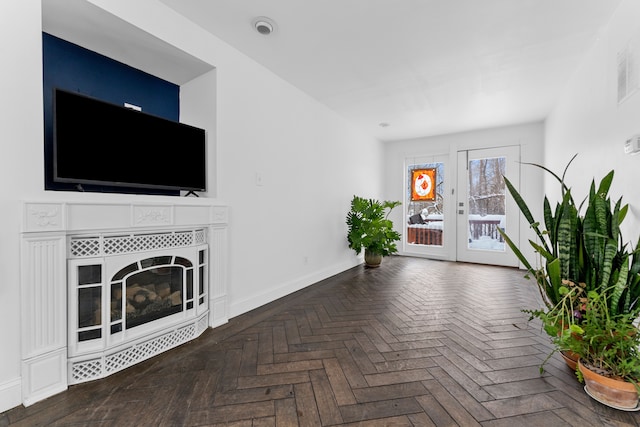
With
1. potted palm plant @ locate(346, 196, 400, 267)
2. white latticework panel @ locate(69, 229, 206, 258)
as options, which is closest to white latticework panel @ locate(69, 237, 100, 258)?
white latticework panel @ locate(69, 229, 206, 258)

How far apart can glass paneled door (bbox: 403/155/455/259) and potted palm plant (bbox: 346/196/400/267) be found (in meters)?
1.36

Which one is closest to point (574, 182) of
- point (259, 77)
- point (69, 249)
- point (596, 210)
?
point (596, 210)

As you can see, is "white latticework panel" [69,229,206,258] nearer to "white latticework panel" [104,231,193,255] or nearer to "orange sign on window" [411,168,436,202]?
"white latticework panel" [104,231,193,255]

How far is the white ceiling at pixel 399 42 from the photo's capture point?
198 centimetres

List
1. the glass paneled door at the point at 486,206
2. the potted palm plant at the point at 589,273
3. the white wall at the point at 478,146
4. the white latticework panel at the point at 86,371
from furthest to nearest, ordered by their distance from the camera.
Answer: the glass paneled door at the point at 486,206
the white wall at the point at 478,146
the white latticework panel at the point at 86,371
the potted palm plant at the point at 589,273

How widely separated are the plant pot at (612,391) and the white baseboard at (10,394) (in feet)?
9.68

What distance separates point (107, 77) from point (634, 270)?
12.2ft

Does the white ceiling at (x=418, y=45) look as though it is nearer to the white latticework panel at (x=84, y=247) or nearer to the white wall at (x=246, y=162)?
the white wall at (x=246, y=162)

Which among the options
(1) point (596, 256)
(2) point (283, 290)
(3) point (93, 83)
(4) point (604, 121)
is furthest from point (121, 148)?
(4) point (604, 121)

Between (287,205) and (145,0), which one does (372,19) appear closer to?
(145,0)

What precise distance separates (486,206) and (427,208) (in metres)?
1.02

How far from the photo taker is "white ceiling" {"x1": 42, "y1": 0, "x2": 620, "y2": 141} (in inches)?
78.1

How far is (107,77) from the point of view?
2.15 m

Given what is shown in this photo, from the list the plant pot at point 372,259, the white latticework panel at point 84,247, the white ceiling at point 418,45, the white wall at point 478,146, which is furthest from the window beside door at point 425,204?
Result: the white latticework panel at point 84,247
